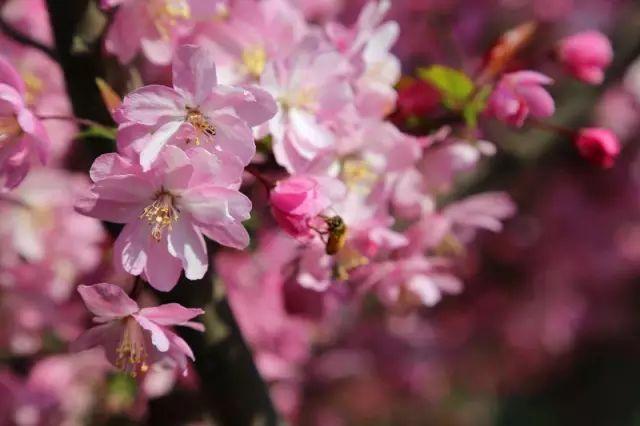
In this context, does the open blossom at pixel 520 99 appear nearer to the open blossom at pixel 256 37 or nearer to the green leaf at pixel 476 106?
the green leaf at pixel 476 106

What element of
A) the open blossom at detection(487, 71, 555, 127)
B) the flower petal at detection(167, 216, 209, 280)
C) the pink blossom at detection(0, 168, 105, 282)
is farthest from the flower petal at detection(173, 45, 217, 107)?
the pink blossom at detection(0, 168, 105, 282)

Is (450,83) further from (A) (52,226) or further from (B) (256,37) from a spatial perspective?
(A) (52,226)

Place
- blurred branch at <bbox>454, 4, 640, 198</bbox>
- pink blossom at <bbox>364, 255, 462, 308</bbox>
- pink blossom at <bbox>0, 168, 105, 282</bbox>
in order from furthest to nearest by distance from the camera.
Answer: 1. blurred branch at <bbox>454, 4, 640, 198</bbox>
2. pink blossom at <bbox>0, 168, 105, 282</bbox>
3. pink blossom at <bbox>364, 255, 462, 308</bbox>

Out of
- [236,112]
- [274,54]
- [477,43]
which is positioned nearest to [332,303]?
[274,54]

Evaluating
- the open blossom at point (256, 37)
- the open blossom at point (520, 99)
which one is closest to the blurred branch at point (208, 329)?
the open blossom at point (256, 37)

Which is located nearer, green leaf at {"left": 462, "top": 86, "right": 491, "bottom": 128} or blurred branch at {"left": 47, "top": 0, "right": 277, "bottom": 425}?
blurred branch at {"left": 47, "top": 0, "right": 277, "bottom": 425}

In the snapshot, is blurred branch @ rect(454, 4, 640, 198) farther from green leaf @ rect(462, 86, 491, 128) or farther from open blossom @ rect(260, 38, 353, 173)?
open blossom @ rect(260, 38, 353, 173)

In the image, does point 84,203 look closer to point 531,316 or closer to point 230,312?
point 230,312
